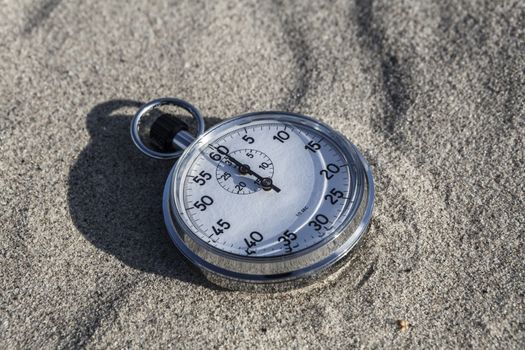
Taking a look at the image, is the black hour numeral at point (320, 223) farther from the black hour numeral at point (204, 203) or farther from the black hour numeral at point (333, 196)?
the black hour numeral at point (204, 203)

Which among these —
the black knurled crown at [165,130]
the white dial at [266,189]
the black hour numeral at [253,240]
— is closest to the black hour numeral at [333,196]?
the white dial at [266,189]

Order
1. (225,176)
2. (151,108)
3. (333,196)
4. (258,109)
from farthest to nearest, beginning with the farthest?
(258,109) < (151,108) < (225,176) < (333,196)

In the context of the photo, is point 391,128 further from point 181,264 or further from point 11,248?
point 11,248

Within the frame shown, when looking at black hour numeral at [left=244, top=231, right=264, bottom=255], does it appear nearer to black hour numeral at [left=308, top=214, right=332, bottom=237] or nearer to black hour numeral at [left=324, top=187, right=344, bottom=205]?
black hour numeral at [left=308, top=214, right=332, bottom=237]

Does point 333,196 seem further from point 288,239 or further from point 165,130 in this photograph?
point 165,130

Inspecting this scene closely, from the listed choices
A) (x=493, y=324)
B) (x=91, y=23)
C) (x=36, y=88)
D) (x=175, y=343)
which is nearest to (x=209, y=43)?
(x=91, y=23)

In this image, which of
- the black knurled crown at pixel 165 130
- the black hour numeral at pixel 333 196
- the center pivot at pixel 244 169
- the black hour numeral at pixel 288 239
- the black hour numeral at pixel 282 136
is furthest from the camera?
the black knurled crown at pixel 165 130

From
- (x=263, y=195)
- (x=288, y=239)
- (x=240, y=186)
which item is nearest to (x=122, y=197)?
(x=240, y=186)

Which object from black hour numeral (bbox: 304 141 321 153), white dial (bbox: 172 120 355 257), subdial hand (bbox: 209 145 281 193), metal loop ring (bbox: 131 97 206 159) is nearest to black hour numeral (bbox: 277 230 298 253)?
white dial (bbox: 172 120 355 257)
